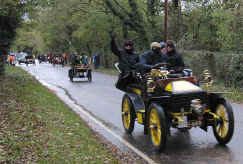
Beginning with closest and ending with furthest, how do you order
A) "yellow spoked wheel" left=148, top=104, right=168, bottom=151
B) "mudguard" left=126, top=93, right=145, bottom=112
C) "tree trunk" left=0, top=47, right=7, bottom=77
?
"yellow spoked wheel" left=148, top=104, right=168, bottom=151, "mudguard" left=126, top=93, right=145, bottom=112, "tree trunk" left=0, top=47, right=7, bottom=77

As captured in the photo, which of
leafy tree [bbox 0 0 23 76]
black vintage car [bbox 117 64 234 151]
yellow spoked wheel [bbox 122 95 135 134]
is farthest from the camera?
leafy tree [bbox 0 0 23 76]

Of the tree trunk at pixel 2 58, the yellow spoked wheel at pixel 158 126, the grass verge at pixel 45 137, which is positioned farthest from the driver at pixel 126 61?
the tree trunk at pixel 2 58

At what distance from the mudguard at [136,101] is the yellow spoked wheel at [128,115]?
15 centimetres

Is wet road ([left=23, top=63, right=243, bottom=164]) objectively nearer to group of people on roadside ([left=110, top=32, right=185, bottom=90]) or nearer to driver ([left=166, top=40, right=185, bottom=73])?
group of people on roadside ([left=110, top=32, right=185, bottom=90])

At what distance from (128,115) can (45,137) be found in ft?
7.28

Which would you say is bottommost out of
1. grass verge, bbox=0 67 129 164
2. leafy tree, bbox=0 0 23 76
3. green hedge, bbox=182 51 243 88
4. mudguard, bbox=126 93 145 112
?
grass verge, bbox=0 67 129 164

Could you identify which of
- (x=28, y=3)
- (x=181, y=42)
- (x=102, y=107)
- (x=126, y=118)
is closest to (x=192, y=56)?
(x=181, y=42)

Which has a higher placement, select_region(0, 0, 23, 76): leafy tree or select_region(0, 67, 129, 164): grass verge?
select_region(0, 0, 23, 76): leafy tree

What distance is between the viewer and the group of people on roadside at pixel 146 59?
8.30 meters

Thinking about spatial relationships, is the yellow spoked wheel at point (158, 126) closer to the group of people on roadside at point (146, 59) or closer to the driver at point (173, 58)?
the group of people on roadside at point (146, 59)

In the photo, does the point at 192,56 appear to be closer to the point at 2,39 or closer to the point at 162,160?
the point at 2,39

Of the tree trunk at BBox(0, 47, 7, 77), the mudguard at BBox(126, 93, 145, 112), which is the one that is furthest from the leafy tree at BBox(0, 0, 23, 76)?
the mudguard at BBox(126, 93, 145, 112)

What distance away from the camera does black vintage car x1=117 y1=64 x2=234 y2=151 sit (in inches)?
277

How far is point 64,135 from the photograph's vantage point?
8.09 metres
